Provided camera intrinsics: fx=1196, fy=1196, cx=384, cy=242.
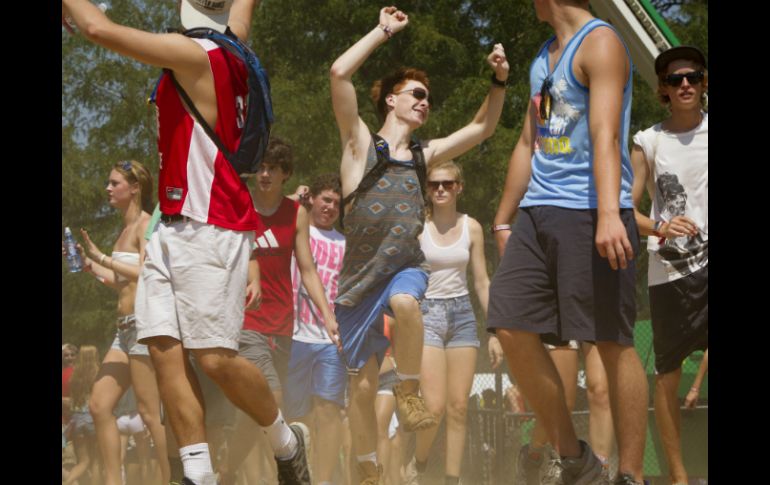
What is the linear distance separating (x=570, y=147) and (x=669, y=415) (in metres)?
1.85

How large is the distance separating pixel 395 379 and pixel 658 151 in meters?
1.88

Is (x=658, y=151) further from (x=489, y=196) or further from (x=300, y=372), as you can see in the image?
(x=489, y=196)

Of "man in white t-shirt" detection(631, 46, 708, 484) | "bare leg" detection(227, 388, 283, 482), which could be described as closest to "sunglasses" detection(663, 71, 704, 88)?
"man in white t-shirt" detection(631, 46, 708, 484)

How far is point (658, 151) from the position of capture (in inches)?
238

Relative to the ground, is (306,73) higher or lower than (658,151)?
higher

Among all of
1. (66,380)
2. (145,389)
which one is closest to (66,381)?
(66,380)

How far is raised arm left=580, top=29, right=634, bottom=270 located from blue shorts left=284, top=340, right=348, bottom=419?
3215mm

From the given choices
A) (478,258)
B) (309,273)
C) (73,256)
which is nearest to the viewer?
(309,273)

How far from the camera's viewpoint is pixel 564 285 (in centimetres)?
437

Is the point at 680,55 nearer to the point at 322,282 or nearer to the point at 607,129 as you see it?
the point at 607,129

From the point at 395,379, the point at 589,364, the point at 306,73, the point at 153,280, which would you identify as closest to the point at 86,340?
the point at 306,73

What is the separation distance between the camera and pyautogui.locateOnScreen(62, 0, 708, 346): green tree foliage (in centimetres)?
1074

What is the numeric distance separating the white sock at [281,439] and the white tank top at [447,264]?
2981mm

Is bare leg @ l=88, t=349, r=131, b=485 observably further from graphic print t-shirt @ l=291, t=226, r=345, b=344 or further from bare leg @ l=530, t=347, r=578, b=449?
bare leg @ l=530, t=347, r=578, b=449
